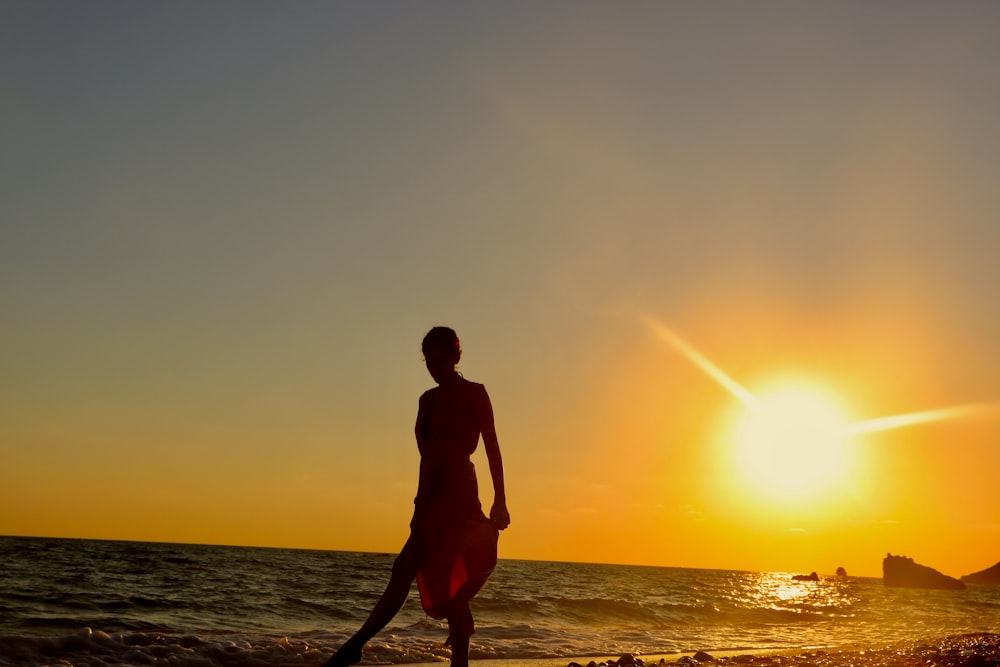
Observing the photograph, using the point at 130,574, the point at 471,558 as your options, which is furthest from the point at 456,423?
the point at 130,574

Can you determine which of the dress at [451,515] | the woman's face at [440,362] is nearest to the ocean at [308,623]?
the dress at [451,515]

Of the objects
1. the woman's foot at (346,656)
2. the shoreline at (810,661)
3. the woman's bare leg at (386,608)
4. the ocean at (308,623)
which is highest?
the woman's bare leg at (386,608)

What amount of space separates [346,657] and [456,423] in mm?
1547

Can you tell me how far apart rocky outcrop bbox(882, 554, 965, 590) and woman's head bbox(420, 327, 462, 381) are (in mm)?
101871

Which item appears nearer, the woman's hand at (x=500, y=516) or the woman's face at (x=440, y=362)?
the woman's hand at (x=500, y=516)

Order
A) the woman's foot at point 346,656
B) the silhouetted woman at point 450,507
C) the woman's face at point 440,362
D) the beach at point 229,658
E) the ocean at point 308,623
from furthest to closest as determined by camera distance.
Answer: the ocean at point 308,623 → the beach at point 229,658 → the woman's face at point 440,362 → the silhouetted woman at point 450,507 → the woman's foot at point 346,656

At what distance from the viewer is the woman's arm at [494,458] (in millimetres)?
5164

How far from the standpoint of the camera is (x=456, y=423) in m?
5.23

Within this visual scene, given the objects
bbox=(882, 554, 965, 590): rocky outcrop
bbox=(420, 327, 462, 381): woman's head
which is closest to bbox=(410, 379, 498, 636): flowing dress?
bbox=(420, 327, 462, 381): woman's head

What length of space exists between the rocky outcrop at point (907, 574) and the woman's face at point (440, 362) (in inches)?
4011

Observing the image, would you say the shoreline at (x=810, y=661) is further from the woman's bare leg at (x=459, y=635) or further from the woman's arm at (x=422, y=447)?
the woman's arm at (x=422, y=447)

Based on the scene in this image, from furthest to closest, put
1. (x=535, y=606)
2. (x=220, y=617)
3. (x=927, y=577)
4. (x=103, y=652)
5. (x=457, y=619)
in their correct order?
(x=927, y=577) < (x=535, y=606) < (x=220, y=617) < (x=103, y=652) < (x=457, y=619)

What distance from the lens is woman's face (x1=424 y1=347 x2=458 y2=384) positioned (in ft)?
17.4

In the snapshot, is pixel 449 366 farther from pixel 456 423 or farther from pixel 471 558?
pixel 471 558
